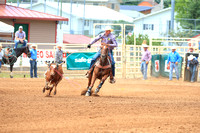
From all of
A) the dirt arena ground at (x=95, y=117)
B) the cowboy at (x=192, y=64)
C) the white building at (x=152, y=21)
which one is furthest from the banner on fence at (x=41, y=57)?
the white building at (x=152, y=21)

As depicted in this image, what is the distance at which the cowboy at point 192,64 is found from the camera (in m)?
23.1

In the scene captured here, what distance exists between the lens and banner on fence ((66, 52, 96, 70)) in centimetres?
2475

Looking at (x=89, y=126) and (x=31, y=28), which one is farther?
(x=31, y=28)

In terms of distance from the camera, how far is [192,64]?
76.6 ft

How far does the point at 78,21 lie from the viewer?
2446 inches

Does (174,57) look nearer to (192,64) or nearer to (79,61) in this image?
(192,64)

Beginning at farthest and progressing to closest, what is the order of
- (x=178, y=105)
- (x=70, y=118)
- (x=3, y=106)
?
(x=178, y=105)
(x=3, y=106)
(x=70, y=118)

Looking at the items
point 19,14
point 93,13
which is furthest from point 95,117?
point 93,13

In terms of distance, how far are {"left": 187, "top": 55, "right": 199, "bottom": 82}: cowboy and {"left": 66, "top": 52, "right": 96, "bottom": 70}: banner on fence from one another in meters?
5.65

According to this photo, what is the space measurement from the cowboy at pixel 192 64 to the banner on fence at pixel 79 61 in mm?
5655

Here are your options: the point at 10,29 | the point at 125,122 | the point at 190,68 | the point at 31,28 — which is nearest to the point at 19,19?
the point at 31,28

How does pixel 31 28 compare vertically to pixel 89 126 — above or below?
above

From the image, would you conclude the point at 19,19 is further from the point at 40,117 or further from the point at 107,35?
the point at 40,117

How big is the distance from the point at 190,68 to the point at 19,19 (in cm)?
1606
